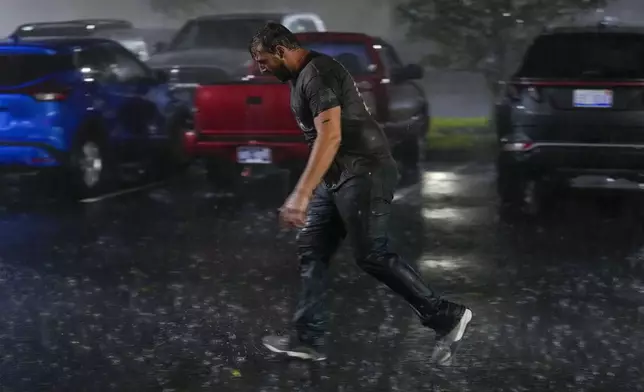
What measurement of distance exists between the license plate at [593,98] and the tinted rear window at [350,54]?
2857mm

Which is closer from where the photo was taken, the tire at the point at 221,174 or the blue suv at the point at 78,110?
the blue suv at the point at 78,110

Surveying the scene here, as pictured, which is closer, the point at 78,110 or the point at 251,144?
the point at 78,110

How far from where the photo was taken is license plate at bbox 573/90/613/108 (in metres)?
9.73

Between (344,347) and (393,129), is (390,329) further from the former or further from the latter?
(393,129)

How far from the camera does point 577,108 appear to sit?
980 cm

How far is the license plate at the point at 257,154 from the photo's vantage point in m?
10.9

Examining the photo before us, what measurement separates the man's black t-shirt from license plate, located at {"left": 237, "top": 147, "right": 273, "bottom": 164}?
5698 millimetres

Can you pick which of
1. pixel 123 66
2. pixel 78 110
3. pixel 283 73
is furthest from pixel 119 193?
pixel 283 73

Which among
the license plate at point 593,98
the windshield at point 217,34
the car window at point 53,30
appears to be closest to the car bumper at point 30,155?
the license plate at point 593,98

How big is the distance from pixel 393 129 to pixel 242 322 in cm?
637

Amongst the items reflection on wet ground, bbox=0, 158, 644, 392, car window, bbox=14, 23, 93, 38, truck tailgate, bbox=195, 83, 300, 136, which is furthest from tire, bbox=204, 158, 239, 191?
car window, bbox=14, 23, 93, 38

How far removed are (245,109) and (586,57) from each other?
11.8 ft

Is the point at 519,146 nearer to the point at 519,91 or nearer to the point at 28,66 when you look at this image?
the point at 519,91

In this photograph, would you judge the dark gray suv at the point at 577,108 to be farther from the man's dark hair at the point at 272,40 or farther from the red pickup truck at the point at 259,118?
the man's dark hair at the point at 272,40
